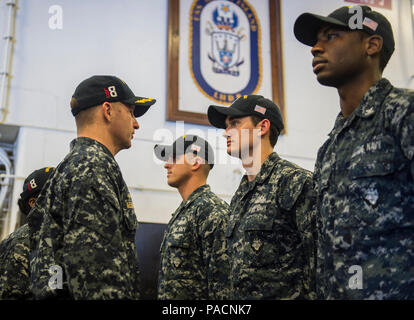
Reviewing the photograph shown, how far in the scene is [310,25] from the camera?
1.59 meters

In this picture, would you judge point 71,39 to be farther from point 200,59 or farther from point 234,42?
point 234,42

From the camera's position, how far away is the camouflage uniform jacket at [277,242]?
175 centimetres

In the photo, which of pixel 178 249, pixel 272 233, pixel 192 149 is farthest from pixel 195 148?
pixel 272 233

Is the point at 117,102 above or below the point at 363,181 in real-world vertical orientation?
above

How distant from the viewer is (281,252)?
1.80 metres

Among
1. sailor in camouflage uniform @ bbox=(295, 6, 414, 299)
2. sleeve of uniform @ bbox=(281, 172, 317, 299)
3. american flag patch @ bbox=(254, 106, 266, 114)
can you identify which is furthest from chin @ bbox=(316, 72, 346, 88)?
american flag patch @ bbox=(254, 106, 266, 114)

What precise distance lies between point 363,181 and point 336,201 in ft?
0.36

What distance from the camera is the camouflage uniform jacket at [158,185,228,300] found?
2287 mm

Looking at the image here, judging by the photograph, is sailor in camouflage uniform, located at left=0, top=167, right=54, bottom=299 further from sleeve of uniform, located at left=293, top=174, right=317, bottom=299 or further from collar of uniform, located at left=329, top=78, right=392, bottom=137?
collar of uniform, located at left=329, top=78, right=392, bottom=137

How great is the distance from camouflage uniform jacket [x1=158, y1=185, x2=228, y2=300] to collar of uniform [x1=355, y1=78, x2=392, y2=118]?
1.17m

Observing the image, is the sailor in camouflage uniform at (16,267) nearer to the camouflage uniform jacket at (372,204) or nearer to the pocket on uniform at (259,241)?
the pocket on uniform at (259,241)

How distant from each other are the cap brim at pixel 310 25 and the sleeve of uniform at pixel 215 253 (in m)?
1.09
